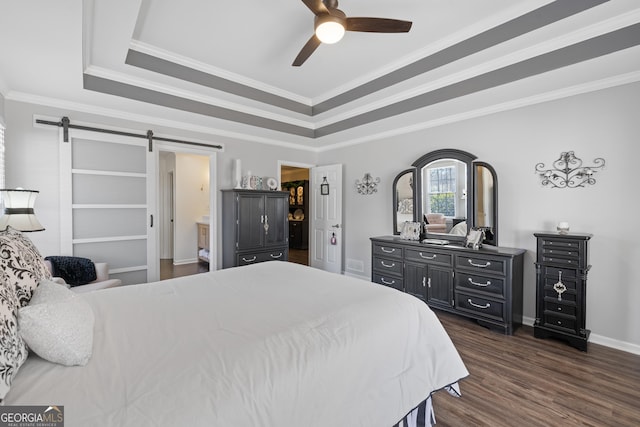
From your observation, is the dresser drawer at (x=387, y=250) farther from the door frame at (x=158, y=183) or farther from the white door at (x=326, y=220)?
the door frame at (x=158, y=183)

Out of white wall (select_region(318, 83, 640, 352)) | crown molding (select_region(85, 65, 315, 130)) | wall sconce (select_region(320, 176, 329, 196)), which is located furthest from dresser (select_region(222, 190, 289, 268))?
white wall (select_region(318, 83, 640, 352))

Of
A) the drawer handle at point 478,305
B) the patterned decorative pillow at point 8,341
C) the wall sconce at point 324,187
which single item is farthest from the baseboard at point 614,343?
the patterned decorative pillow at point 8,341

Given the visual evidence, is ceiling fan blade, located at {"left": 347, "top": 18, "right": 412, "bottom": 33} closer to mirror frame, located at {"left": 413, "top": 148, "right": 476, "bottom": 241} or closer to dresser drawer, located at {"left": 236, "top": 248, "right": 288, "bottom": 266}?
mirror frame, located at {"left": 413, "top": 148, "right": 476, "bottom": 241}

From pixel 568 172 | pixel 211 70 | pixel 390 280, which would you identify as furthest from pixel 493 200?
pixel 211 70

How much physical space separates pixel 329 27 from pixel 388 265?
117 inches

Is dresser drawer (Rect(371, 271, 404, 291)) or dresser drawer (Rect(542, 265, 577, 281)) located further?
dresser drawer (Rect(371, 271, 404, 291))

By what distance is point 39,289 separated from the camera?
3.98 ft

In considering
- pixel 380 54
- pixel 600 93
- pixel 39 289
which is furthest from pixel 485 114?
pixel 39 289

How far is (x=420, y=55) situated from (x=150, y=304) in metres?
3.12

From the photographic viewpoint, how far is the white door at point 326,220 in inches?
205

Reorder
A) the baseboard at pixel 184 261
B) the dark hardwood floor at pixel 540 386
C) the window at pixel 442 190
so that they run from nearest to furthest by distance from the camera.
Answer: the dark hardwood floor at pixel 540 386 → the window at pixel 442 190 → the baseboard at pixel 184 261

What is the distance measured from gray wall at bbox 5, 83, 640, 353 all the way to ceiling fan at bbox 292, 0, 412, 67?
2079 millimetres

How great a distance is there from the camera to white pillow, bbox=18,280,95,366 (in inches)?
39.1

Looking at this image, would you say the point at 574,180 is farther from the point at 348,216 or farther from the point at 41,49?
the point at 41,49
